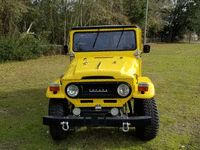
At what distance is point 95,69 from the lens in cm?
360

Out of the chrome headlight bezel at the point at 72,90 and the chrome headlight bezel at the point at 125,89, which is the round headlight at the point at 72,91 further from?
the chrome headlight bezel at the point at 125,89

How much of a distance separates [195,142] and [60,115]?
256 cm

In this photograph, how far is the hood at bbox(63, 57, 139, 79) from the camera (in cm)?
350

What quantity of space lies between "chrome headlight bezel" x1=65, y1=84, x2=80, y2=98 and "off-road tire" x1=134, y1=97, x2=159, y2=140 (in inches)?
43.9

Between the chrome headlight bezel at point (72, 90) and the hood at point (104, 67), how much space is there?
0.16m

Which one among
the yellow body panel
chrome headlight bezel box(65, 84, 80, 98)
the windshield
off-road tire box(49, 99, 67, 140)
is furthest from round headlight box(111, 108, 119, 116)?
the windshield

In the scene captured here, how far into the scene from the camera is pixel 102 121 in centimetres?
335

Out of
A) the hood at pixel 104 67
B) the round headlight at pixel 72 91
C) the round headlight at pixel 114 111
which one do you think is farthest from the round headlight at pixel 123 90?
the round headlight at pixel 72 91

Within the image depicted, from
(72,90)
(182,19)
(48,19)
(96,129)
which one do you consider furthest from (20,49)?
(182,19)

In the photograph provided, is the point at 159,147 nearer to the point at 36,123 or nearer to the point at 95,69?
the point at 95,69

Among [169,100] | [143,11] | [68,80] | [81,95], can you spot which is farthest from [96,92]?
[143,11]

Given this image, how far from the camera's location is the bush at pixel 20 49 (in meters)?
15.2

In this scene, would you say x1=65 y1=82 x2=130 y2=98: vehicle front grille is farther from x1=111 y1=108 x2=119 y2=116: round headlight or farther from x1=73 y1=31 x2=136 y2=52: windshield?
x1=73 y1=31 x2=136 y2=52: windshield

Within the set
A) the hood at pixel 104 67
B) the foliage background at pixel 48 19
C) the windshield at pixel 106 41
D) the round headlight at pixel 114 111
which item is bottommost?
the round headlight at pixel 114 111
